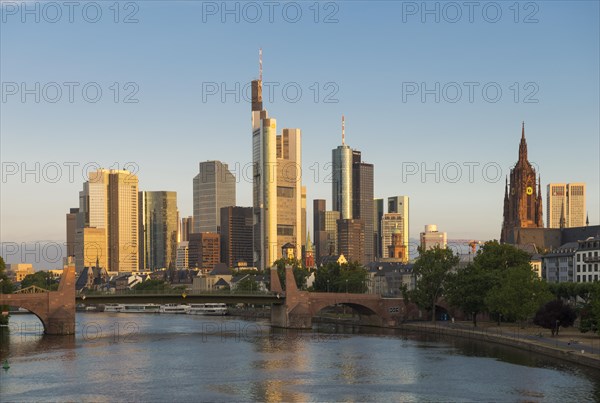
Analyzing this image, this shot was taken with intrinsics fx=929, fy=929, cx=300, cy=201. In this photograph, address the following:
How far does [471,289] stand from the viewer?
153 meters

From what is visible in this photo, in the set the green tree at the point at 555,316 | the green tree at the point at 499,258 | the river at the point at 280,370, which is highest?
the green tree at the point at 499,258

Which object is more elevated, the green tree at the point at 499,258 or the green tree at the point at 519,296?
the green tree at the point at 499,258

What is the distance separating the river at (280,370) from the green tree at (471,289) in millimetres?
11867

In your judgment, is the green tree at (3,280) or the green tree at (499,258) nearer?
the green tree at (499,258)

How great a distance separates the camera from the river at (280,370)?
278 ft

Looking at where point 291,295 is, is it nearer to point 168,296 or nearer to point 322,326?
point 322,326

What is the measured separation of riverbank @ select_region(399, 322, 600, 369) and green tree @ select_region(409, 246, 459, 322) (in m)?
4.59

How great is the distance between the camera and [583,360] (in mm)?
98312

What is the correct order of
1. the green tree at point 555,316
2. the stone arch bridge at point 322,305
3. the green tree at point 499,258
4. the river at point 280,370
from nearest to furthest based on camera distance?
the river at point 280,370
the green tree at point 555,316
the green tree at point 499,258
the stone arch bridge at point 322,305

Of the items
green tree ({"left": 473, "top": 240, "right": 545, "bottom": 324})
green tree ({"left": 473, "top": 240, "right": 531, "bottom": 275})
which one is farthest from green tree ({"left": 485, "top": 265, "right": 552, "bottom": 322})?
green tree ({"left": 473, "top": 240, "right": 531, "bottom": 275})

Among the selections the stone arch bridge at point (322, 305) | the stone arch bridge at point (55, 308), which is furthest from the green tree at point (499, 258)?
the stone arch bridge at point (55, 308)

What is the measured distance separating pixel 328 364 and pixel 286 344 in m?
26.6

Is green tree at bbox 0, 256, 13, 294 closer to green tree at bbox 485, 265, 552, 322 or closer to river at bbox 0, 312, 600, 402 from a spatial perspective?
river at bbox 0, 312, 600, 402

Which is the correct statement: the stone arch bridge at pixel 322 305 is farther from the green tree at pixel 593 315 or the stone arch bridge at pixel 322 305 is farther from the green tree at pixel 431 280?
A: the green tree at pixel 593 315
